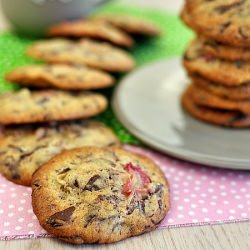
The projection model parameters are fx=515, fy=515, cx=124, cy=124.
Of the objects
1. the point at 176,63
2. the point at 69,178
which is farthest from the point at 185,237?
the point at 176,63

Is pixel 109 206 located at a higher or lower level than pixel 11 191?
higher

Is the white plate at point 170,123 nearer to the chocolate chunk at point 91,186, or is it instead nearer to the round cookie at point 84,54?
the round cookie at point 84,54

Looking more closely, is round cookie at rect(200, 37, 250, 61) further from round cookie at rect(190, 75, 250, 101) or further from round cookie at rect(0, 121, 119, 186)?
round cookie at rect(0, 121, 119, 186)

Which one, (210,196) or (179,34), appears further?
(179,34)

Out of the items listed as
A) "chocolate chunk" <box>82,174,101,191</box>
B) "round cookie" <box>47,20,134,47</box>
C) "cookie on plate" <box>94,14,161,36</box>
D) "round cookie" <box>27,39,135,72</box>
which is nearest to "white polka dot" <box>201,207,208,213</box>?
"chocolate chunk" <box>82,174,101,191</box>

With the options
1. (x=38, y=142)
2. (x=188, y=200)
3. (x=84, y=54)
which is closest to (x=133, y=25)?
(x=84, y=54)

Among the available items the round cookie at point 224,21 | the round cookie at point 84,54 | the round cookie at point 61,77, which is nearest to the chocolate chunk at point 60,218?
the round cookie at point 61,77

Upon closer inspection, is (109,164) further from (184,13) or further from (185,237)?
(184,13)

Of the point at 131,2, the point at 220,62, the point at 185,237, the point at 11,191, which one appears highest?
the point at 220,62
